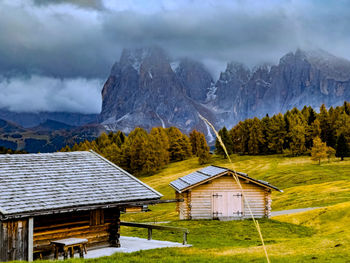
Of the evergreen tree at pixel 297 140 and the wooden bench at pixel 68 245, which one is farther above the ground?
the evergreen tree at pixel 297 140

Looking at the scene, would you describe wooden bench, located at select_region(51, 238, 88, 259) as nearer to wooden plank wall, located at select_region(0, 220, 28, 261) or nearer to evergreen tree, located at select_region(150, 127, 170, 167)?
wooden plank wall, located at select_region(0, 220, 28, 261)

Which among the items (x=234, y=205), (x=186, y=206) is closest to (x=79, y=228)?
(x=186, y=206)

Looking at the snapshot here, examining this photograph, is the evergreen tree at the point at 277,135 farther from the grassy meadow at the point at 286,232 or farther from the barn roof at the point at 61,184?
the barn roof at the point at 61,184

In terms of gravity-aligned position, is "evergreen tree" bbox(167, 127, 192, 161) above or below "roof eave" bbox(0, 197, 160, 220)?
above

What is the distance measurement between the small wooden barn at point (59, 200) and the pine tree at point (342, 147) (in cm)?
6973

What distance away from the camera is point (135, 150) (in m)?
112

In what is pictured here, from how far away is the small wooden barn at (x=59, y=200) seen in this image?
1723cm

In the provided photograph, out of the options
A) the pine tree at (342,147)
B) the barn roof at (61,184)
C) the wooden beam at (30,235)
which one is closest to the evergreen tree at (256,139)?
the pine tree at (342,147)

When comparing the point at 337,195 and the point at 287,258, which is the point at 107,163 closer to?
the point at 287,258

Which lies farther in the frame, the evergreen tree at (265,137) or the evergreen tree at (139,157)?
the evergreen tree at (139,157)

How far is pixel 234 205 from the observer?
39.1 metres

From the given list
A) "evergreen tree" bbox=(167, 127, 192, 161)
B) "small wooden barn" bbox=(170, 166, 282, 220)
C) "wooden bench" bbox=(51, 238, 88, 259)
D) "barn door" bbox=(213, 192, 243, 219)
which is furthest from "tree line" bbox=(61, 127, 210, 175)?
"wooden bench" bbox=(51, 238, 88, 259)

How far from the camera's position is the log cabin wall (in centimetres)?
1877

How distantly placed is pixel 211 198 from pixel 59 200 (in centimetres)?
2262
